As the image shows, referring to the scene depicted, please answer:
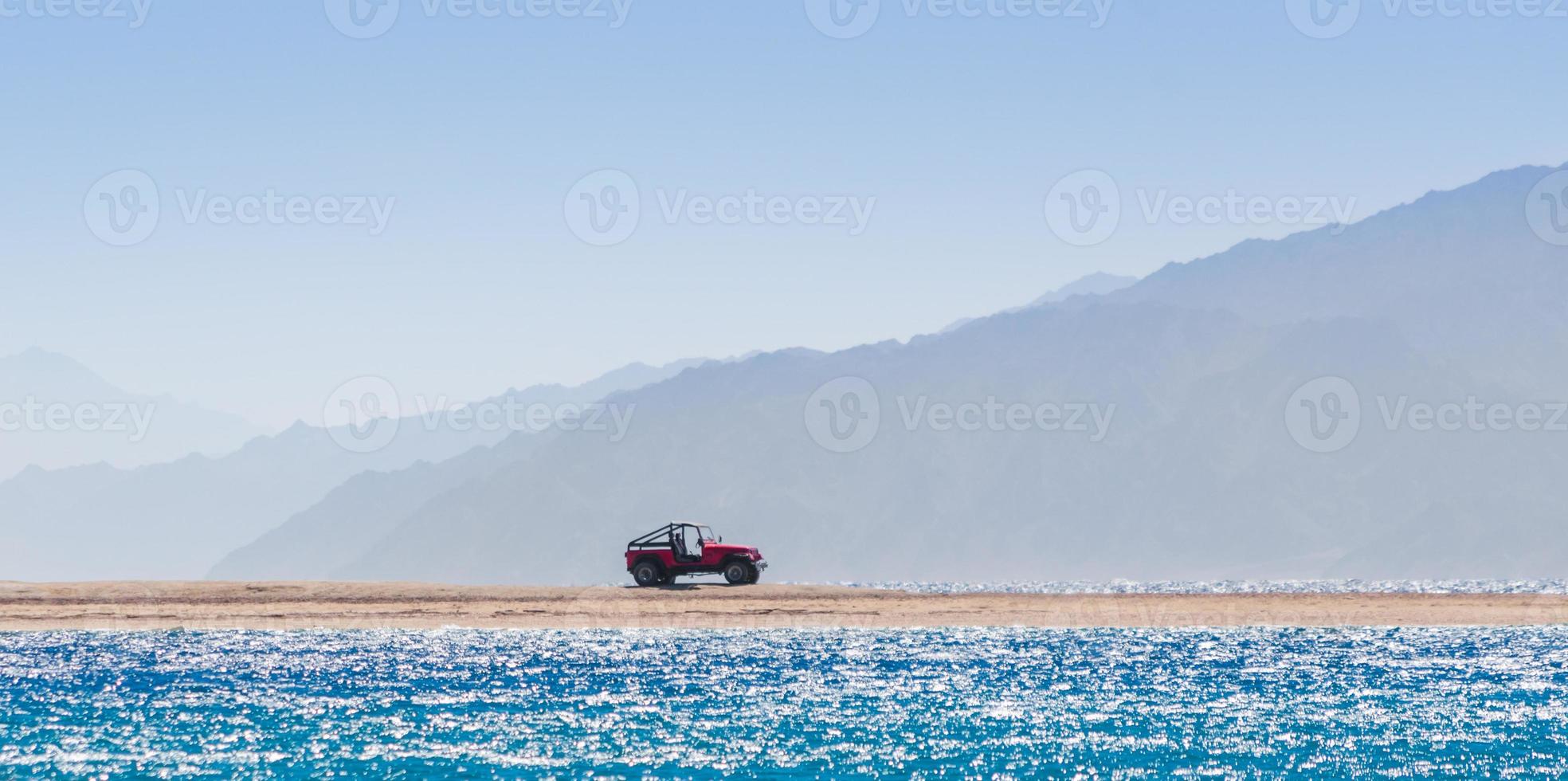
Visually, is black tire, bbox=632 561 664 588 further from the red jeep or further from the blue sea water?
the blue sea water

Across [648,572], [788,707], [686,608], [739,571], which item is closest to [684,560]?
[648,572]

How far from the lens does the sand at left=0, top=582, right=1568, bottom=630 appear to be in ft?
210

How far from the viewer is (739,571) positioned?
68.4 m

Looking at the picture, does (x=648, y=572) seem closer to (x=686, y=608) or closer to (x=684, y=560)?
(x=684, y=560)

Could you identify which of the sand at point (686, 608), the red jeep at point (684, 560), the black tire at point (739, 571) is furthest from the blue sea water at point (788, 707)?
the black tire at point (739, 571)

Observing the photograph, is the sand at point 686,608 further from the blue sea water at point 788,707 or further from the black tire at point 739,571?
the blue sea water at point 788,707

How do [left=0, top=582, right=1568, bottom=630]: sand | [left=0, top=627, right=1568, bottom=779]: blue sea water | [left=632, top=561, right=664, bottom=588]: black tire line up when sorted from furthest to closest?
[left=632, top=561, right=664, bottom=588]: black tire, [left=0, top=582, right=1568, bottom=630]: sand, [left=0, top=627, right=1568, bottom=779]: blue sea water

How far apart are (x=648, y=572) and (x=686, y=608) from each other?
18.1ft

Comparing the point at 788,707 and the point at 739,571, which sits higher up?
the point at 739,571

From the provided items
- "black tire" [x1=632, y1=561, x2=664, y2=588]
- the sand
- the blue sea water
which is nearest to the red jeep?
"black tire" [x1=632, y1=561, x2=664, y2=588]

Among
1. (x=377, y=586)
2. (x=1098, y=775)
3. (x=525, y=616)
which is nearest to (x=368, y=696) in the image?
(x=1098, y=775)

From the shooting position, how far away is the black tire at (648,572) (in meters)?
68.6

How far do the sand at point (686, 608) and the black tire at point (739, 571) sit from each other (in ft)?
2.33

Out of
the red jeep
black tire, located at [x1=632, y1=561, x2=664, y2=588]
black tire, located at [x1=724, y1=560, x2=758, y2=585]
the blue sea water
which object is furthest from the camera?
black tire, located at [x1=632, y1=561, x2=664, y2=588]
